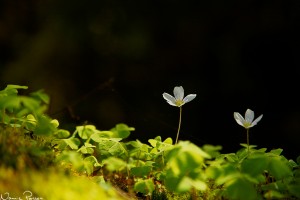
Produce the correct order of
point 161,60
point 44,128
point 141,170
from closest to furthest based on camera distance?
point 44,128 < point 141,170 < point 161,60

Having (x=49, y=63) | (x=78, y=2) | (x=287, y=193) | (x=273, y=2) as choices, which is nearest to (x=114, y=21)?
(x=78, y=2)

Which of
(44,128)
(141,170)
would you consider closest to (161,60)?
(141,170)

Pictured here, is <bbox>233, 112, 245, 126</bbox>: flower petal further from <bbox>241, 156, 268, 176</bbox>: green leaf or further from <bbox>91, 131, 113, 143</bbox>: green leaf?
<bbox>91, 131, 113, 143</bbox>: green leaf

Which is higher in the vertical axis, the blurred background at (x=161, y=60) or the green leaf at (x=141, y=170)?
the blurred background at (x=161, y=60)

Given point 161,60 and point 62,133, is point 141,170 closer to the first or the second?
point 62,133

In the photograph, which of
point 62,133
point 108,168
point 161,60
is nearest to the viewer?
point 108,168

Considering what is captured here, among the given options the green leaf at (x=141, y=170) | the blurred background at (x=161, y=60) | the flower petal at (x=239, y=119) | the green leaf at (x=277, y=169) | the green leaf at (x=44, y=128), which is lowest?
the green leaf at (x=141, y=170)

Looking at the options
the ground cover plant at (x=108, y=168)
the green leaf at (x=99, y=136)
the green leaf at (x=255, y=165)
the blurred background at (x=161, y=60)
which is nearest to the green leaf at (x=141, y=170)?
the ground cover plant at (x=108, y=168)

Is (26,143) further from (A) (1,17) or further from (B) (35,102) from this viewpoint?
(A) (1,17)

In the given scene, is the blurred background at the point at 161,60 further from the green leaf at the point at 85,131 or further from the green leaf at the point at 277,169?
the green leaf at the point at 277,169
